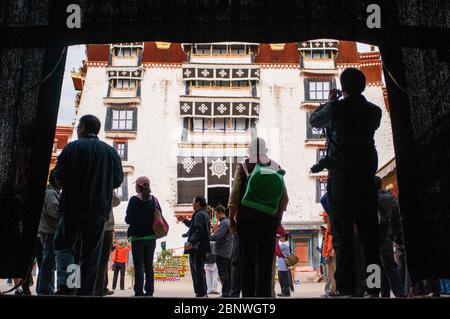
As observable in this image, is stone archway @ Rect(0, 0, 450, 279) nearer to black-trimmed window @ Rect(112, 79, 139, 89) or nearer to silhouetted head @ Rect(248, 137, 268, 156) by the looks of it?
silhouetted head @ Rect(248, 137, 268, 156)

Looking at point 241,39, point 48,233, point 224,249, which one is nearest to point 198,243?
point 224,249

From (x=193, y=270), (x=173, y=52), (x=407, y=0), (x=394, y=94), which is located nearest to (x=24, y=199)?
(x=193, y=270)

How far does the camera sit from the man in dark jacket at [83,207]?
165 inches

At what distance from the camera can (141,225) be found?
578cm

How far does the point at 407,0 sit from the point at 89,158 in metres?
3.26

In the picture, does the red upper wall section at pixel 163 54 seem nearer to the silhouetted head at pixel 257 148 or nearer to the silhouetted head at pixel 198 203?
the silhouetted head at pixel 198 203

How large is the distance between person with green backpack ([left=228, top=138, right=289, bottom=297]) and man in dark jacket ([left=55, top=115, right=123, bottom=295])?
1.13m

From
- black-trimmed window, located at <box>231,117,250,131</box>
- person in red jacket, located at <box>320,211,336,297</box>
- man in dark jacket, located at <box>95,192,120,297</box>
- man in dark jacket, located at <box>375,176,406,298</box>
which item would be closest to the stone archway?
man in dark jacket, located at <box>95,192,120,297</box>

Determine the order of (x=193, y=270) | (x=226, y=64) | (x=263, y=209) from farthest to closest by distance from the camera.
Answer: (x=226, y=64), (x=193, y=270), (x=263, y=209)

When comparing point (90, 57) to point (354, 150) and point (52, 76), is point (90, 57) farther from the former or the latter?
point (354, 150)

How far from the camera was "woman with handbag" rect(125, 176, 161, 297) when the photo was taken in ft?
19.0

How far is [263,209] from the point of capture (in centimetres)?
428

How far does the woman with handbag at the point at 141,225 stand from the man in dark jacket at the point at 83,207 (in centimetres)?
132
